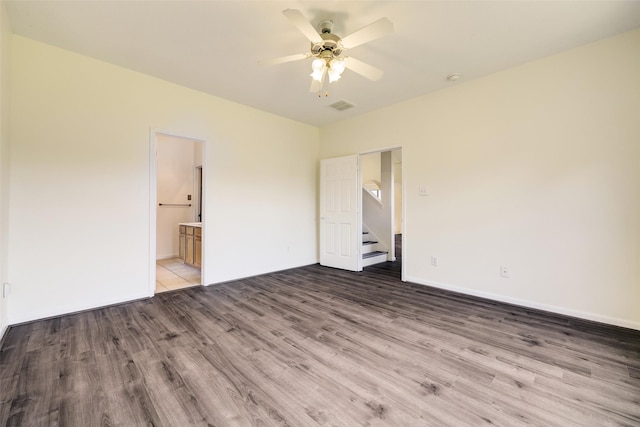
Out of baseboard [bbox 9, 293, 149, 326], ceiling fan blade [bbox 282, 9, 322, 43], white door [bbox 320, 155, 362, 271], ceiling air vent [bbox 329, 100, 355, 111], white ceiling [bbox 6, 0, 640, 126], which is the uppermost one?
ceiling air vent [bbox 329, 100, 355, 111]

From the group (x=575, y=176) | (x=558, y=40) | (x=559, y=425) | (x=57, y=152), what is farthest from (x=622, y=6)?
(x=57, y=152)

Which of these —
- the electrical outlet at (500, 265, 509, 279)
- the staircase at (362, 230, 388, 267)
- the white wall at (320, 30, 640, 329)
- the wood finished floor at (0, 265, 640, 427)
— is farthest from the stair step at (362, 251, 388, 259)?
the electrical outlet at (500, 265, 509, 279)

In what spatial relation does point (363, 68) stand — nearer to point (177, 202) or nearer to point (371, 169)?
point (177, 202)

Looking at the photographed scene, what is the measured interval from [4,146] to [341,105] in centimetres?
383

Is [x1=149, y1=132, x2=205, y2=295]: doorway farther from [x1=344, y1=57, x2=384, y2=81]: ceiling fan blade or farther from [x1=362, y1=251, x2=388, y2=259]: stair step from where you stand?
[x1=344, y1=57, x2=384, y2=81]: ceiling fan blade

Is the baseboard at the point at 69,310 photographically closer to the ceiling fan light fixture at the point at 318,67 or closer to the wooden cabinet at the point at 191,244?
the wooden cabinet at the point at 191,244

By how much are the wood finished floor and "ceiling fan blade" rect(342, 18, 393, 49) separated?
246 centimetres

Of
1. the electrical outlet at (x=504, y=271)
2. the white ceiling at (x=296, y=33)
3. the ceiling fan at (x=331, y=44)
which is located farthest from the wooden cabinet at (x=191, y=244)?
the electrical outlet at (x=504, y=271)

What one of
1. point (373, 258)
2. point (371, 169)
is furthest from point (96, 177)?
point (371, 169)

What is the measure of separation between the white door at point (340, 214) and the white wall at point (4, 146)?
4.04 meters

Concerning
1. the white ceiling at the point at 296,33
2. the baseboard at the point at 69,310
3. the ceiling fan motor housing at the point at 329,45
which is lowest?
the baseboard at the point at 69,310

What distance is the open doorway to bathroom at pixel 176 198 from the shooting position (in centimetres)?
553

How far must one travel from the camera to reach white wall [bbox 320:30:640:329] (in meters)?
2.51

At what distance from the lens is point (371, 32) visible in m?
1.96
